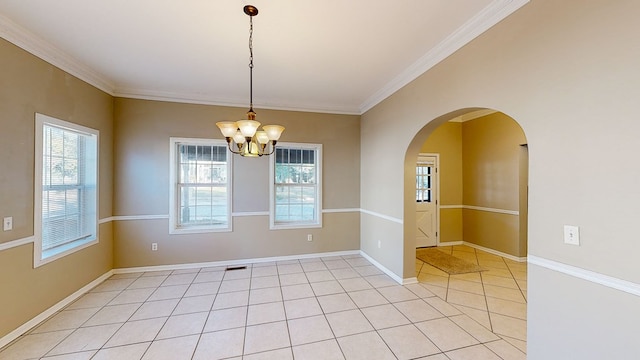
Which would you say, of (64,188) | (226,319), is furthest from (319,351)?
(64,188)

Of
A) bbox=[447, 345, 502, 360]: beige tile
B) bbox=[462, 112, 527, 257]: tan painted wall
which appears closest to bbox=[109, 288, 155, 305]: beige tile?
bbox=[447, 345, 502, 360]: beige tile

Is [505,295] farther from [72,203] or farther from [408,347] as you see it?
[72,203]

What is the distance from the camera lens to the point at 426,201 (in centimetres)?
540

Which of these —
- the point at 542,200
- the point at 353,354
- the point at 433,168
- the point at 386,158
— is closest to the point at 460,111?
the point at 542,200

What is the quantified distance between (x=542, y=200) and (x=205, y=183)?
4.43 metres

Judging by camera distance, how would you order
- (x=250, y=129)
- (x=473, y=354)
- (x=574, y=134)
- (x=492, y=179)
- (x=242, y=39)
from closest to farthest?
Answer: (x=574, y=134) → (x=473, y=354) → (x=250, y=129) → (x=242, y=39) → (x=492, y=179)

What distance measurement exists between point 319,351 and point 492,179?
15.5ft

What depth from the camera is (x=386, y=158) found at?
12.8 ft

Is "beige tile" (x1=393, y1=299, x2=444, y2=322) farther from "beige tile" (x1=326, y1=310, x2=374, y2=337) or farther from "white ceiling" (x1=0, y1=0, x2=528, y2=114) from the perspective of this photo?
"white ceiling" (x1=0, y1=0, x2=528, y2=114)

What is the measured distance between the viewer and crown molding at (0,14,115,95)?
2.24m

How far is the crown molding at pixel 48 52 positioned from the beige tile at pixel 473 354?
16.2ft

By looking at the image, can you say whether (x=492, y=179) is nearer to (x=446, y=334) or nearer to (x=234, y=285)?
(x=446, y=334)

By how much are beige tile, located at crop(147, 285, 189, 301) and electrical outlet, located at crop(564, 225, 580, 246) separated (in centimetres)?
398

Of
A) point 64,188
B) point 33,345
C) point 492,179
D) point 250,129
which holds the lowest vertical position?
point 33,345
